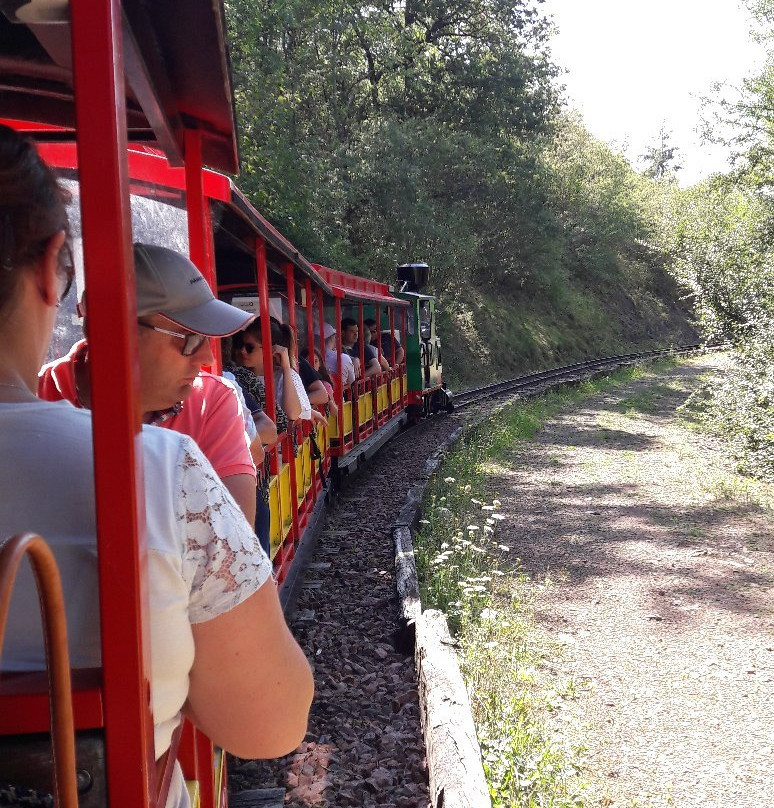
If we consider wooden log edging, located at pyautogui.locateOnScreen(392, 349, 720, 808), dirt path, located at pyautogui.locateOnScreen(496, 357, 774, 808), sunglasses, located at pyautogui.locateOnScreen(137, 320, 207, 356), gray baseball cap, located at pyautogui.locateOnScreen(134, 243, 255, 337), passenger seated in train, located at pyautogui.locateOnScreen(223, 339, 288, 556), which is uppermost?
gray baseball cap, located at pyautogui.locateOnScreen(134, 243, 255, 337)

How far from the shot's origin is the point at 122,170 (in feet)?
3.64

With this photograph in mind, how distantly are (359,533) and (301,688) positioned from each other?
7.19m

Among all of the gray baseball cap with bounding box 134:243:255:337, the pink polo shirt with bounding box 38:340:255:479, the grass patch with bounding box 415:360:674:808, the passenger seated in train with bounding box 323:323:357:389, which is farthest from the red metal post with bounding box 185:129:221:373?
the passenger seated in train with bounding box 323:323:357:389

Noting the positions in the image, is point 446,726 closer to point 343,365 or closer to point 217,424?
point 217,424

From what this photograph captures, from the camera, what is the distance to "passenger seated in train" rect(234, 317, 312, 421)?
5035mm

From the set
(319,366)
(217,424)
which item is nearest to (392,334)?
(319,366)

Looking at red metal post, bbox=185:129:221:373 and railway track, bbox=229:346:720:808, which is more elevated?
red metal post, bbox=185:129:221:373

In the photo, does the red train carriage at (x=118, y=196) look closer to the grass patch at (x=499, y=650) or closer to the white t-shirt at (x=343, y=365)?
the grass patch at (x=499, y=650)

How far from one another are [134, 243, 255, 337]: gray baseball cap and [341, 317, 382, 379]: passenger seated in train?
8.73 m

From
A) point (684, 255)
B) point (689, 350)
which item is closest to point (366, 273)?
point (684, 255)

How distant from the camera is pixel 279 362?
5613 millimetres

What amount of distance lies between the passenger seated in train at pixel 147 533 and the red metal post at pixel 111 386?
0.22 ft

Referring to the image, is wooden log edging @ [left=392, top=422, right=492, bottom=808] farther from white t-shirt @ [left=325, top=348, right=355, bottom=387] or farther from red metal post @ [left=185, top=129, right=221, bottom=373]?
white t-shirt @ [left=325, top=348, right=355, bottom=387]

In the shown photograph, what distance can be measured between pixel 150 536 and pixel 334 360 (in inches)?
355
